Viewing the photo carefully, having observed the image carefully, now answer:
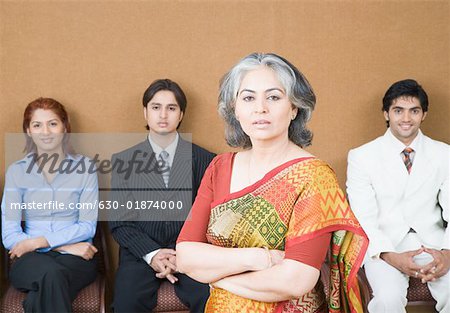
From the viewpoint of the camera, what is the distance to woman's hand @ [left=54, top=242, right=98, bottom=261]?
11.0 ft

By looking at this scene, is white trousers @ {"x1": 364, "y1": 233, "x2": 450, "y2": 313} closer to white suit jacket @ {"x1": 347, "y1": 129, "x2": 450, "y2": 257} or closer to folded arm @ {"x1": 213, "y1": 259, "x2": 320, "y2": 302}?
white suit jacket @ {"x1": 347, "y1": 129, "x2": 450, "y2": 257}

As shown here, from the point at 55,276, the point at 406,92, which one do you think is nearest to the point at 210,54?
the point at 406,92

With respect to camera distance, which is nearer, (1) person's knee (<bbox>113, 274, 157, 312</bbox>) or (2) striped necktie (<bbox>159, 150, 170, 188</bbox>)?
(1) person's knee (<bbox>113, 274, 157, 312</bbox>)

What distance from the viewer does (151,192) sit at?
3590mm

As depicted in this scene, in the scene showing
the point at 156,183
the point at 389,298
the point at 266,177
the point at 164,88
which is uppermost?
the point at 164,88

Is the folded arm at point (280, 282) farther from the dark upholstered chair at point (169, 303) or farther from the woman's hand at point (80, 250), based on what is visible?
the woman's hand at point (80, 250)

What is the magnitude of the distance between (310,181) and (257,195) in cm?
16

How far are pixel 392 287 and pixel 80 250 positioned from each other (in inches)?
67.0

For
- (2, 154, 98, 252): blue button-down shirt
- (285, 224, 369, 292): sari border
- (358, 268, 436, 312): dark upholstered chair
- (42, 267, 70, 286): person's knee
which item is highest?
(285, 224, 369, 292): sari border

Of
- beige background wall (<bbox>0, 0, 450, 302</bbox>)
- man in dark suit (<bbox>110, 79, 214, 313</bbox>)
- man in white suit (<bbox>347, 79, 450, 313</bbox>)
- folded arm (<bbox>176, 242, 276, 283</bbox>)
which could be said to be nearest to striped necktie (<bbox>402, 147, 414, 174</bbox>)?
man in white suit (<bbox>347, 79, 450, 313</bbox>)

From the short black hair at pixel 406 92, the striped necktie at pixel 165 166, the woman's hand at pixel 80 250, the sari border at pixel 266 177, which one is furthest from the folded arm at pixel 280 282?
the short black hair at pixel 406 92

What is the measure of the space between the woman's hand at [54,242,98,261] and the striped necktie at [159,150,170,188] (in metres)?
0.59

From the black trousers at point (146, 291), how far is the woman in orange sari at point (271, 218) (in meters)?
1.23

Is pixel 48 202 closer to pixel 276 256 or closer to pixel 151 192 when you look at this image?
pixel 151 192
